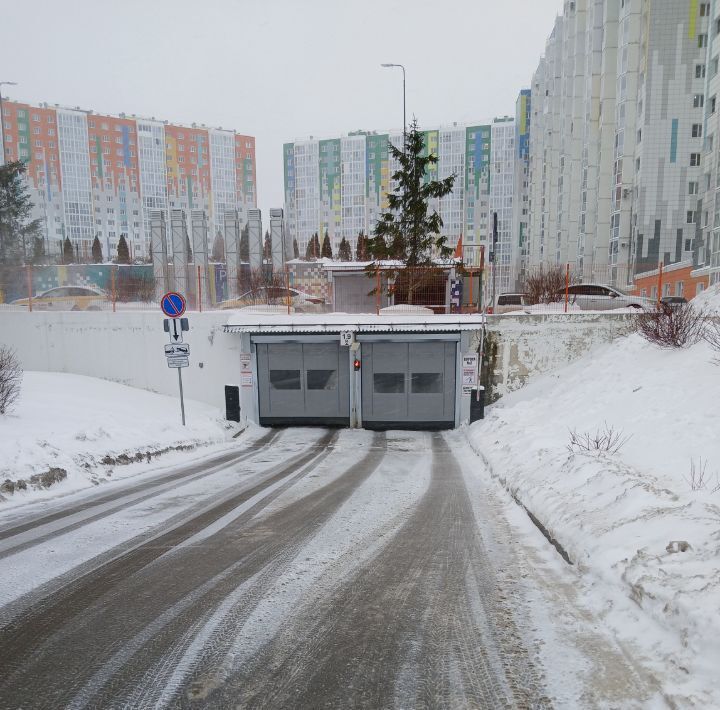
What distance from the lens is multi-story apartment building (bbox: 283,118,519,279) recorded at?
87000 millimetres

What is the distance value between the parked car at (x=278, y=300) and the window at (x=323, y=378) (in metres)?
2.25

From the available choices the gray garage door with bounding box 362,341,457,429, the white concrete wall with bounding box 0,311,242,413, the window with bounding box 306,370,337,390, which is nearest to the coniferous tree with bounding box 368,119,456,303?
the gray garage door with bounding box 362,341,457,429

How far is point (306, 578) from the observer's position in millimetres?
4043

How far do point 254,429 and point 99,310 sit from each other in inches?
272

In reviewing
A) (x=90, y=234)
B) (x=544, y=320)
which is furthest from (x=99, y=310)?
(x=90, y=234)

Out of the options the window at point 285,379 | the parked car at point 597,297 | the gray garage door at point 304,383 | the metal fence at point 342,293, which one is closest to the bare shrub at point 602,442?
the metal fence at point 342,293

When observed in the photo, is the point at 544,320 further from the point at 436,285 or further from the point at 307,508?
the point at 307,508

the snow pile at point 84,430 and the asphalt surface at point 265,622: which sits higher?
the asphalt surface at point 265,622

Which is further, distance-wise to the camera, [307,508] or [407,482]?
[407,482]

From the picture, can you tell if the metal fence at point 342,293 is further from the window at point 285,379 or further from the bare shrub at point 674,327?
the bare shrub at point 674,327

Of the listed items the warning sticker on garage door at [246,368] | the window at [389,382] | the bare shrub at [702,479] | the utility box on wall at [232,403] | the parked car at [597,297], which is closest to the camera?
the bare shrub at [702,479]

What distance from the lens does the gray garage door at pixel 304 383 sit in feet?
51.8

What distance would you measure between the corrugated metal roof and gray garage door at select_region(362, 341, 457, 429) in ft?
2.19

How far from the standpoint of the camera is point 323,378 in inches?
625
